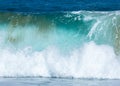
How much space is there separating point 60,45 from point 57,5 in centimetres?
608

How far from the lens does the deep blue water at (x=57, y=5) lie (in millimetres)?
18922

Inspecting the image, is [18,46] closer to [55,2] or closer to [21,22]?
[21,22]

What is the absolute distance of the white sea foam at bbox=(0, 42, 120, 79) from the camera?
506 inches

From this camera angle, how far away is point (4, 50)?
13734mm

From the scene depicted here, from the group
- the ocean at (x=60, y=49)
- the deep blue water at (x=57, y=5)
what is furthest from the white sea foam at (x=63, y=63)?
the deep blue water at (x=57, y=5)

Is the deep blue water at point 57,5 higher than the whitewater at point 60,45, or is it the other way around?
the deep blue water at point 57,5

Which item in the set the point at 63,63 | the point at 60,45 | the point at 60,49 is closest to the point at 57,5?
the point at 60,45

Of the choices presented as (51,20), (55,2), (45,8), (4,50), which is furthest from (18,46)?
(55,2)

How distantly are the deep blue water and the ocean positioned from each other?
373cm

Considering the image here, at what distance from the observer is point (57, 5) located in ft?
64.6

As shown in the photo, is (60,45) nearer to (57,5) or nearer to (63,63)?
(63,63)

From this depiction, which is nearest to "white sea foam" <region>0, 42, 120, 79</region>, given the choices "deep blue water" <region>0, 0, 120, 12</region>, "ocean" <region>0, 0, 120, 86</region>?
"ocean" <region>0, 0, 120, 86</region>

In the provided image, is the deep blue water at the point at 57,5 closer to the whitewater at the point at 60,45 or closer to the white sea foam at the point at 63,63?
the whitewater at the point at 60,45

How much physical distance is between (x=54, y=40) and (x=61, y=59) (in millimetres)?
797
